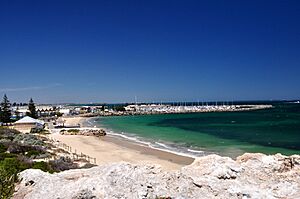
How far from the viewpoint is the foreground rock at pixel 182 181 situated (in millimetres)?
6832

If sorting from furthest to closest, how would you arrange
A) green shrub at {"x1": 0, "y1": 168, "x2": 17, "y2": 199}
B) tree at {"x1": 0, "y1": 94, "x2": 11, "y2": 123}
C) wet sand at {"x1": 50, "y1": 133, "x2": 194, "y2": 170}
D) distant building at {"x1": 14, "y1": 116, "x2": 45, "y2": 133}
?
tree at {"x1": 0, "y1": 94, "x2": 11, "y2": 123}
distant building at {"x1": 14, "y1": 116, "x2": 45, "y2": 133}
wet sand at {"x1": 50, "y1": 133, "x2": 194, "y2": 170}
green shrub at {"x1": 0, "y1": 168, "x2": 17, "y2": 199}

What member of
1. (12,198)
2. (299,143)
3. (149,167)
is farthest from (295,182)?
(299,143)

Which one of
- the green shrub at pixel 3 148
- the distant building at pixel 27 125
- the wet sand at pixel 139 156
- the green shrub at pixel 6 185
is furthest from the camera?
the distant building at pixel 27 125

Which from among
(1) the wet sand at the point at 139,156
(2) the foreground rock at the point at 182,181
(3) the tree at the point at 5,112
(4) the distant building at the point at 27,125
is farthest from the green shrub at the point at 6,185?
(3) the tree at the point at 5,112

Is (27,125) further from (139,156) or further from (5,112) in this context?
(139,156)

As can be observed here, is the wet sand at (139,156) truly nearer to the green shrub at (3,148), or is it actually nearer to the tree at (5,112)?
the green shrub at (3,148)

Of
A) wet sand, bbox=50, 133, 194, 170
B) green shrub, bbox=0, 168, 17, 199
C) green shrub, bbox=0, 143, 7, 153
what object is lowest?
wet sand, bbox=50, 133, 194, 170

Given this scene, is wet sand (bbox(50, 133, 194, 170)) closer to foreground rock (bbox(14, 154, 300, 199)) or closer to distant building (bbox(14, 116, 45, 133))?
foreground rock (bbox(14, 154, 300, 199))

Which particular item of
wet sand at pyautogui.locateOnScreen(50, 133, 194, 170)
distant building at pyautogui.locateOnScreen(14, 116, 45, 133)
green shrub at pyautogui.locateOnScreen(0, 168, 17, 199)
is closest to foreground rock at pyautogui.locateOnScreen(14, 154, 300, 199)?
green shrub at pyautogui.locateOnScreen(0, 168, 17, 199)

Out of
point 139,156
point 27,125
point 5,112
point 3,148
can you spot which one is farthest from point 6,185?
point 5,112

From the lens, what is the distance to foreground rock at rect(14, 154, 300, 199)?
6.83m

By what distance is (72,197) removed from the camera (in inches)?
258

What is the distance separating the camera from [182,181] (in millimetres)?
7230

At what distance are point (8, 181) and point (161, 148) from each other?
29.4 m
